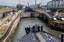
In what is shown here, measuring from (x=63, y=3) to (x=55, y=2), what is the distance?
7.96ft

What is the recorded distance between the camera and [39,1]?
65.2m

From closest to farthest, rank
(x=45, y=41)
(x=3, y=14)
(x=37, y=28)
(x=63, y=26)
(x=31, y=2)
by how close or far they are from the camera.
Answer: (x=45, y=41) → (x=37, y=28) → (x=63, y=26) → (x=3, y=14) → (x=31, y=2)

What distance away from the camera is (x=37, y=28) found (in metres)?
19.3

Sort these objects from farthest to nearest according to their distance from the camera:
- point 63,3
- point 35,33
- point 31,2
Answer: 1. point 31,2
2. point 63,3
3. point 35,33

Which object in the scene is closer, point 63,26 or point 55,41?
point 55,41

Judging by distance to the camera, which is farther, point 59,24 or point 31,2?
point 31,2

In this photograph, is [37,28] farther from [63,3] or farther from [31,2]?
[31,2]

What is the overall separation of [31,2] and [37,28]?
4472 centimetres

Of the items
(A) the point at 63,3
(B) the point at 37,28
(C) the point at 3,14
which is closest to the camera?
(B) the point at 37,28

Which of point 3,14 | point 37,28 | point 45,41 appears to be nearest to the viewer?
point 45,41

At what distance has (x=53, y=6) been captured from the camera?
4828 cm

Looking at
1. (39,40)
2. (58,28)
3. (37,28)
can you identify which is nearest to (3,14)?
(58,28)

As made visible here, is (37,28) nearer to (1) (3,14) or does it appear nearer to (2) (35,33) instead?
(2) (35,33)

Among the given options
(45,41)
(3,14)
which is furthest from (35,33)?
(3,14)
